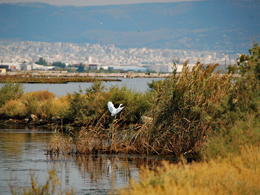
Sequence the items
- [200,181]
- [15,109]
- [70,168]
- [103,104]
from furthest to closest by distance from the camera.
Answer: [15,109] → [103,104] → [70,168] → [200,181]

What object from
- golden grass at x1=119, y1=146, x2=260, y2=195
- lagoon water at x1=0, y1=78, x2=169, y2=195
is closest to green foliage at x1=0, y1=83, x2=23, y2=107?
lagoon water at x1=0, y1=78, x2=169, y2=195

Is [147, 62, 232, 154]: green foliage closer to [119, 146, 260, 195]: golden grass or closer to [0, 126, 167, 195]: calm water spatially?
[0, 126, 167, 195]: calm water

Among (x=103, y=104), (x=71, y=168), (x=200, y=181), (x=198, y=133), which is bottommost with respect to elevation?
(x=71, y=168)

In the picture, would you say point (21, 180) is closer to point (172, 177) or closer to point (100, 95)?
point (172, 177)

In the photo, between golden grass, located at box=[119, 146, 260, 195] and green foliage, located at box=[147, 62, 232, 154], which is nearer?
golden grass, located at box=[119, 146, 260, 195]

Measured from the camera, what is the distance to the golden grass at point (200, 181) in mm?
7188

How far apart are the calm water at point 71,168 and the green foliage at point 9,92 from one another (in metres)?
14.5

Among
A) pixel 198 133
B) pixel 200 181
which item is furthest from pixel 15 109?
pixel 200 181

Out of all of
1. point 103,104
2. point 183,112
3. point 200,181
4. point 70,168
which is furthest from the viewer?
point 103,104

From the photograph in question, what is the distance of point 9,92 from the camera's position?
3416cm

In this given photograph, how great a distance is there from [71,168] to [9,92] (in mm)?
21691

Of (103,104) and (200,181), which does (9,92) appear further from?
(200,181)

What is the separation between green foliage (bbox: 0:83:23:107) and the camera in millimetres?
33156

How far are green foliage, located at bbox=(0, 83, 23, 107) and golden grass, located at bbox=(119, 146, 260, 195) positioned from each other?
26574mm
